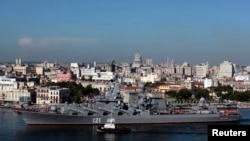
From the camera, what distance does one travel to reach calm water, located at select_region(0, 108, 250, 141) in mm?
17297

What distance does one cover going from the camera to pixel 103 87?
52.1 meters

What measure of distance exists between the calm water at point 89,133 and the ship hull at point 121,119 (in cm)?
57

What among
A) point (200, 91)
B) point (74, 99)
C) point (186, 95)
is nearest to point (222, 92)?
point (200, 91)

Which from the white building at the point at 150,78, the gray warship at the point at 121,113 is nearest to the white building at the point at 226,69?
the white building at the point at 150,78

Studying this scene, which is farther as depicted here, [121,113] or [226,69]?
[226,69]

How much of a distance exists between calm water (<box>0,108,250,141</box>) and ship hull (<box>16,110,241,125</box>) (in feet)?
1.88

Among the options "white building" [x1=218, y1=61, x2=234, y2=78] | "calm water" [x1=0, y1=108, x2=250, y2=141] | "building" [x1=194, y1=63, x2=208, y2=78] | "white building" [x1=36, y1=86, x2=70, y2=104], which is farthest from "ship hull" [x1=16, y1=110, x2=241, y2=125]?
"building" [x1=194, y1=63, x2=208, y2=78]

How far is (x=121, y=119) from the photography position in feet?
75.5

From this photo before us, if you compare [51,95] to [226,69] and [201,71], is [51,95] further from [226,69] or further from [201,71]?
[226,69]

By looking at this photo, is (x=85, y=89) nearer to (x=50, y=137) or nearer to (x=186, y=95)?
(x=186, y=95)

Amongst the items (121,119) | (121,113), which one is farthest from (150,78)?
(121,119)

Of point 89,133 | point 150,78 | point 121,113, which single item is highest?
point 150,78

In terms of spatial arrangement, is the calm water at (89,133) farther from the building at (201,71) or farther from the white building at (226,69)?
the building at (201,71)

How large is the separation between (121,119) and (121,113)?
50 cm
